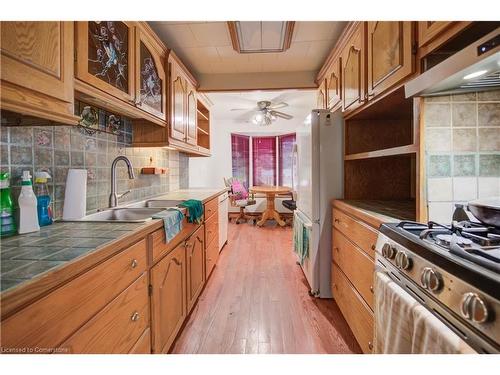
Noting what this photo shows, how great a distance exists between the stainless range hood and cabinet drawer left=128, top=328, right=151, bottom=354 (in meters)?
1.59

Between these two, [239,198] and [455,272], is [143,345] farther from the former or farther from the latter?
[239,198]

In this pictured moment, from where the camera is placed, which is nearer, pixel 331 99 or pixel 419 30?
pixel 419 30

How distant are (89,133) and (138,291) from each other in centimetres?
107

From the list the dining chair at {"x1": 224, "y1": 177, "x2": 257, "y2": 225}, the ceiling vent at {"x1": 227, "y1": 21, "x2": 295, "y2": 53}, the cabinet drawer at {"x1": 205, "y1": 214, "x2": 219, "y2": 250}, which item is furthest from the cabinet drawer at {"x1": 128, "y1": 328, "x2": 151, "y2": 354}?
the dining chair at {"x1": 224, "y1": 177, "x2": 257, "y2": 225}

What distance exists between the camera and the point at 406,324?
79 cm

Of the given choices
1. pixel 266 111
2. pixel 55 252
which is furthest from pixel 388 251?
pixel 266 111

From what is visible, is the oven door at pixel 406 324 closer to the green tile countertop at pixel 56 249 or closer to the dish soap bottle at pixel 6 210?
the green tile countertop at pixel 56 249

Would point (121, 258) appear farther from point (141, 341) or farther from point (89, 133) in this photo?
point (89, 133)

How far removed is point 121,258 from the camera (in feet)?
3.13

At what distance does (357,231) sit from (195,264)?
1.25 m

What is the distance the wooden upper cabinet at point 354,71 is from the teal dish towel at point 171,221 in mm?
1465

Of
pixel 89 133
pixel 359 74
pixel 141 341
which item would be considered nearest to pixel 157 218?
pixel 141 341

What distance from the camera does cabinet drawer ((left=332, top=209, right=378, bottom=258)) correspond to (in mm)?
1340

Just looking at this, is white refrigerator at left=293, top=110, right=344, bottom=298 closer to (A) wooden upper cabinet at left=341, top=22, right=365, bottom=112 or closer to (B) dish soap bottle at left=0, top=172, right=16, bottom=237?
(A) wooden upper cabinet at left=341, top=22, right=365, bottom=112
